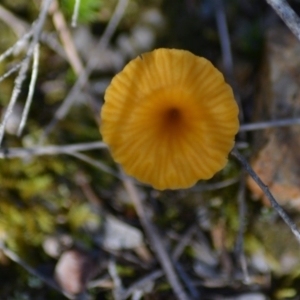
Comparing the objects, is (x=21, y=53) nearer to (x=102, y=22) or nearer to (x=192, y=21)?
(x=102, y=22)

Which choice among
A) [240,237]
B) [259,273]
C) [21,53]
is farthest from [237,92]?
[21,53]

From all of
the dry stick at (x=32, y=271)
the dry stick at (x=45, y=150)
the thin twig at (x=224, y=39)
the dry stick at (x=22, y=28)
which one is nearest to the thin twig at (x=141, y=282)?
the dry stick at (x=32, y=271)

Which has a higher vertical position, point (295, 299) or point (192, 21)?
point (192, 21)

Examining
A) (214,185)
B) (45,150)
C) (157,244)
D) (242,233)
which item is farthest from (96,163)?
(242,233)

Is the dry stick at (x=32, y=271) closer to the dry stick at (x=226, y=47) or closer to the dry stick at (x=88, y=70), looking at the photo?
the dry stick at (x=88, y=70)

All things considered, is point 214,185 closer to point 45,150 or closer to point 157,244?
point 157,244

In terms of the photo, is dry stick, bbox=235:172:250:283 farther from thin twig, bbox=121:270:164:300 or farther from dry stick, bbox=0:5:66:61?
dry stick, bbox=0:5:66:61

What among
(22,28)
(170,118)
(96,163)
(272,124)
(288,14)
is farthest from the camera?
(22,28)
